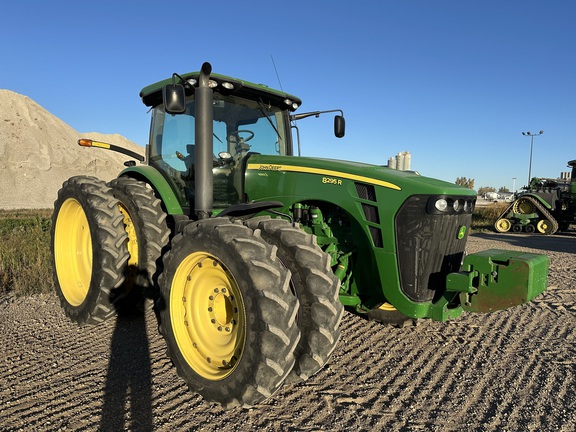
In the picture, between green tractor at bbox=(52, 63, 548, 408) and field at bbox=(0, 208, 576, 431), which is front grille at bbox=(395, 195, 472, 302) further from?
field at bbox=(0, 208, 576, 431)

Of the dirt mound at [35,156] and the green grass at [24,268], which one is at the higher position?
the dirt mound at [35,156]

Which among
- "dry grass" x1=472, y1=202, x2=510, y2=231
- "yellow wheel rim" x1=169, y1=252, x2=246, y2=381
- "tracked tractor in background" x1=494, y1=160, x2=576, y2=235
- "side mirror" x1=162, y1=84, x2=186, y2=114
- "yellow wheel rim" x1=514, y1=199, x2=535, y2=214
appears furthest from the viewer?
"dry grass" x1=472, y1=202, x2=510, y2=231

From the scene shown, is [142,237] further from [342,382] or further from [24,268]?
[24,268]

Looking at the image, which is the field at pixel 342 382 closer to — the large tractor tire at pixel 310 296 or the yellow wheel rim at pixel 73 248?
the large tractor tire at pixel 310 296

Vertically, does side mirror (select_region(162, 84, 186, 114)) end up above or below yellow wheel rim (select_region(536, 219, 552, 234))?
above

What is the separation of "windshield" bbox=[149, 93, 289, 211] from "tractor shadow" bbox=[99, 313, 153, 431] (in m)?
1.35

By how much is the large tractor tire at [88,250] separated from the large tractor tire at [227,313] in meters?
1.11

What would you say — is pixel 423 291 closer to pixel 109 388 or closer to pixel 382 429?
pixel 382 429

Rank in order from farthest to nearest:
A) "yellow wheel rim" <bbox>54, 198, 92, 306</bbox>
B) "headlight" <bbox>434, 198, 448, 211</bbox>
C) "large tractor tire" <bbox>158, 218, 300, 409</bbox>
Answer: "yellow wheel rim" <bbox>54, 198, 92, 306</bbox>
"headlight" <bbox>434, 198, 448, 211</bbox>
"large tractor tire" <bbox>158, 218, 300, 409</bbox>

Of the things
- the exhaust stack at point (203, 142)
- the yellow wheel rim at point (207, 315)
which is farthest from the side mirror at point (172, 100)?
the yellow wheel rim at point (207, 315)

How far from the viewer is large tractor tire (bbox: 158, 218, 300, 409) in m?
2.53

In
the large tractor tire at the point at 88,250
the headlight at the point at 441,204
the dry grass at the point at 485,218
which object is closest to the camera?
the headlight at the point at 441,204

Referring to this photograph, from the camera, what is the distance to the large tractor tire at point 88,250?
3.96m

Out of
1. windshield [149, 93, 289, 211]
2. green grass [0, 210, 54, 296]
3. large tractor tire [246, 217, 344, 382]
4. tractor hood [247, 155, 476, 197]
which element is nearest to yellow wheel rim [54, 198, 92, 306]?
windshield [149, 93, 289, 211]
